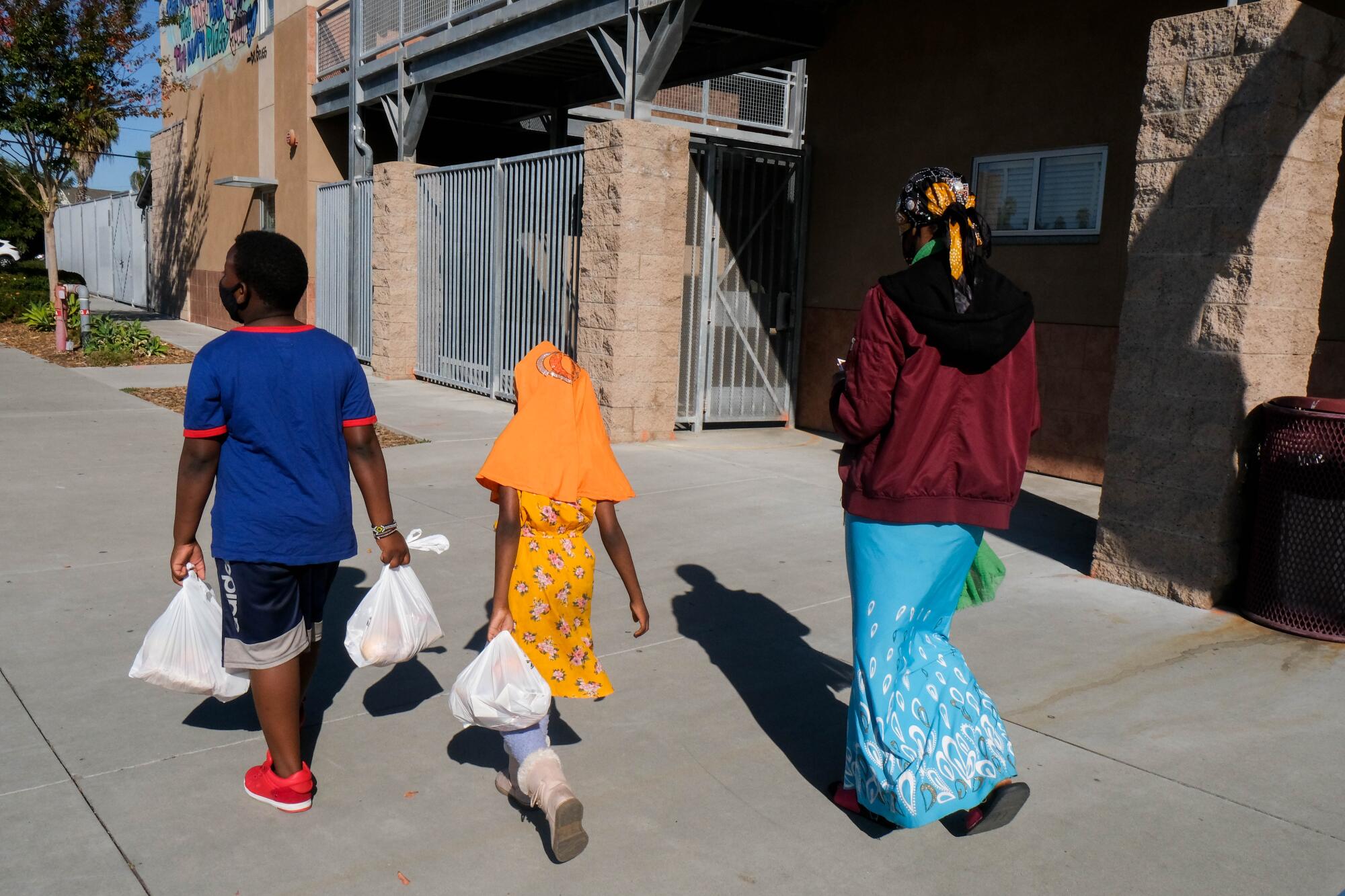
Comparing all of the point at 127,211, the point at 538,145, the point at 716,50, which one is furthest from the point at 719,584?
the point at 127,211

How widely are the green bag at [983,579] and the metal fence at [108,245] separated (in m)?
27.0

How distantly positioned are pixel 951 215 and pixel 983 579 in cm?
113

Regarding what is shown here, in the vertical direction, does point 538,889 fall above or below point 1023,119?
below

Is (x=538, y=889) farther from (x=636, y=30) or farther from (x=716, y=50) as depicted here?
(x=716, y=50)

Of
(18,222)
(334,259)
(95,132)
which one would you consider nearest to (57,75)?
(95,132)

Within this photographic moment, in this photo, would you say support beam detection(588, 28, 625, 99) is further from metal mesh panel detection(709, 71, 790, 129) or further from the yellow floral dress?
the yellow floral dress

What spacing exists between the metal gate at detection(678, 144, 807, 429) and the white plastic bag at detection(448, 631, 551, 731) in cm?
766

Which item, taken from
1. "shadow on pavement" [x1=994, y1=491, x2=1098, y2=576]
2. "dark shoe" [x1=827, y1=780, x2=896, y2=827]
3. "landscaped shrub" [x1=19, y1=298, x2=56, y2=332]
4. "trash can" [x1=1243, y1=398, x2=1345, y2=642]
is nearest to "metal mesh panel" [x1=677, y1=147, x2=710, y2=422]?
"shadow on pavement" [x1=994, y1=491, x2=1098, y2=576]

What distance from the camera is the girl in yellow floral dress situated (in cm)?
320

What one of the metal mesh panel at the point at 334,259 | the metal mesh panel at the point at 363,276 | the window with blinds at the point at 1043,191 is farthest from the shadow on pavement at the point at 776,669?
the metal mesh panel at the point at 334,259

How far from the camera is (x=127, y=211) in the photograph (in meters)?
27.9

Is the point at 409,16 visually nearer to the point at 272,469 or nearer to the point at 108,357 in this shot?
the point at 108,357

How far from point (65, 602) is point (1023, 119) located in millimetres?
7460

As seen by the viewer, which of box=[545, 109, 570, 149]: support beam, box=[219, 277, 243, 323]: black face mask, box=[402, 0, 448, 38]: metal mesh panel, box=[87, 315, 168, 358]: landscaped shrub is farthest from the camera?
box=[545, 109, 570, 149]: support beam
